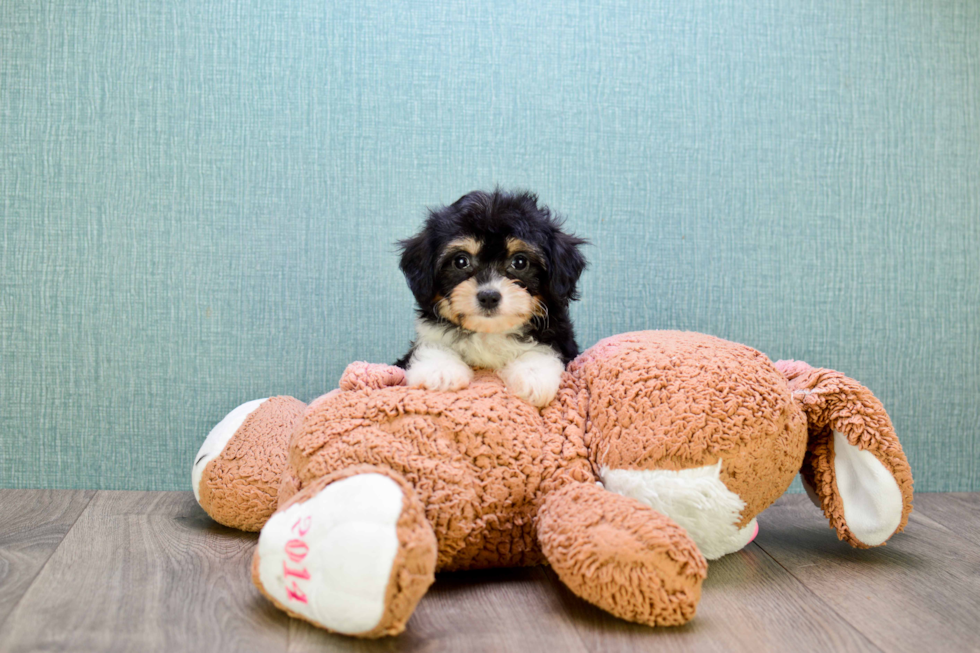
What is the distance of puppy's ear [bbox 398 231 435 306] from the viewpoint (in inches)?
70.5

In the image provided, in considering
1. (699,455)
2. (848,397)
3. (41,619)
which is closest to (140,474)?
(41,619)

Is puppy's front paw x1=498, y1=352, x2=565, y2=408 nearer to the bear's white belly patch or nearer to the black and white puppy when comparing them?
the black and white puppy

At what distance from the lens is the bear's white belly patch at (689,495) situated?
5.14ft

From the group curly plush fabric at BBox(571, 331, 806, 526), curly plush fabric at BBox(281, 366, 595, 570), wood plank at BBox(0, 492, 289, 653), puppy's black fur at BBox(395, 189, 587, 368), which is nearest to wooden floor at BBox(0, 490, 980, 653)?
wood plank at BBox(0, 492, 289, 653)

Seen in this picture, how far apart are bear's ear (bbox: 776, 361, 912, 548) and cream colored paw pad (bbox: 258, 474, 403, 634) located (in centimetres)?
106

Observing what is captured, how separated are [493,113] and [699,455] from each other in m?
1.34

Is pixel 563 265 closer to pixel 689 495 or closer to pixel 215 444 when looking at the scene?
pixel 689 495

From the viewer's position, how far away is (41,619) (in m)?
1.42

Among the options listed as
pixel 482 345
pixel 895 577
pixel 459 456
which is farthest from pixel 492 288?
pixel 895 577

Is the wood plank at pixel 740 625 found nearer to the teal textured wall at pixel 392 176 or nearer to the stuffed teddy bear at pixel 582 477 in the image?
the stuffed teddy bear at pixel 582 477

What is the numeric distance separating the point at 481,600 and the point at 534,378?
19.9 inches

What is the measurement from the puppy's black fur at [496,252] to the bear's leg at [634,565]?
0.58 metres

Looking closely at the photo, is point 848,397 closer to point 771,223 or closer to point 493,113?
point 771,223

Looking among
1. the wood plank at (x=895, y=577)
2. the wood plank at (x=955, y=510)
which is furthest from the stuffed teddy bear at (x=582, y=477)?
the wood plank at (x=955, y=510)
